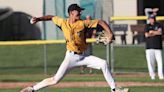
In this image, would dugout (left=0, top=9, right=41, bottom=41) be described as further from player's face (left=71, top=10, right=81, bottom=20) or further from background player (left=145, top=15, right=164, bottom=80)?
player's face (left=71, top=10, right=81, bottom=20)

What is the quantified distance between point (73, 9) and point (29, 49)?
18998 mm

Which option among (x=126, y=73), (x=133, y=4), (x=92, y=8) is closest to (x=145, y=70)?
(x=126, y=73)

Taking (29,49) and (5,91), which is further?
(29,49)

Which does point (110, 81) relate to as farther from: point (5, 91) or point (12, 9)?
point (12, 9)

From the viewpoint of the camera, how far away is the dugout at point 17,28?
36594mm

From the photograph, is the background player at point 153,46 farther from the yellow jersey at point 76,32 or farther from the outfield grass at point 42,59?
the yellow jersey at point 76,32

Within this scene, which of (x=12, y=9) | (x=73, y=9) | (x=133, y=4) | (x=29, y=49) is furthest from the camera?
(x=12, y=9)

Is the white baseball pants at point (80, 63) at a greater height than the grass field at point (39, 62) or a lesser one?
greater

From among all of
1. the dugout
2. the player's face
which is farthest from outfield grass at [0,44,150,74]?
the player's face

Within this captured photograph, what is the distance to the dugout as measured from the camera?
3659 cm

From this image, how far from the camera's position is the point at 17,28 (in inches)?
1486

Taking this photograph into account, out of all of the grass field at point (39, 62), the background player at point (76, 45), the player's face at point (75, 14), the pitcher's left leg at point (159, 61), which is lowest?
the grass field at point (39, 62)

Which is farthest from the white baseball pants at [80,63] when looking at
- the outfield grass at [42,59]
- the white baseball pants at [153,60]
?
the outfield grass at [42,59]

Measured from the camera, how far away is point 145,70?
2102 centimetres
